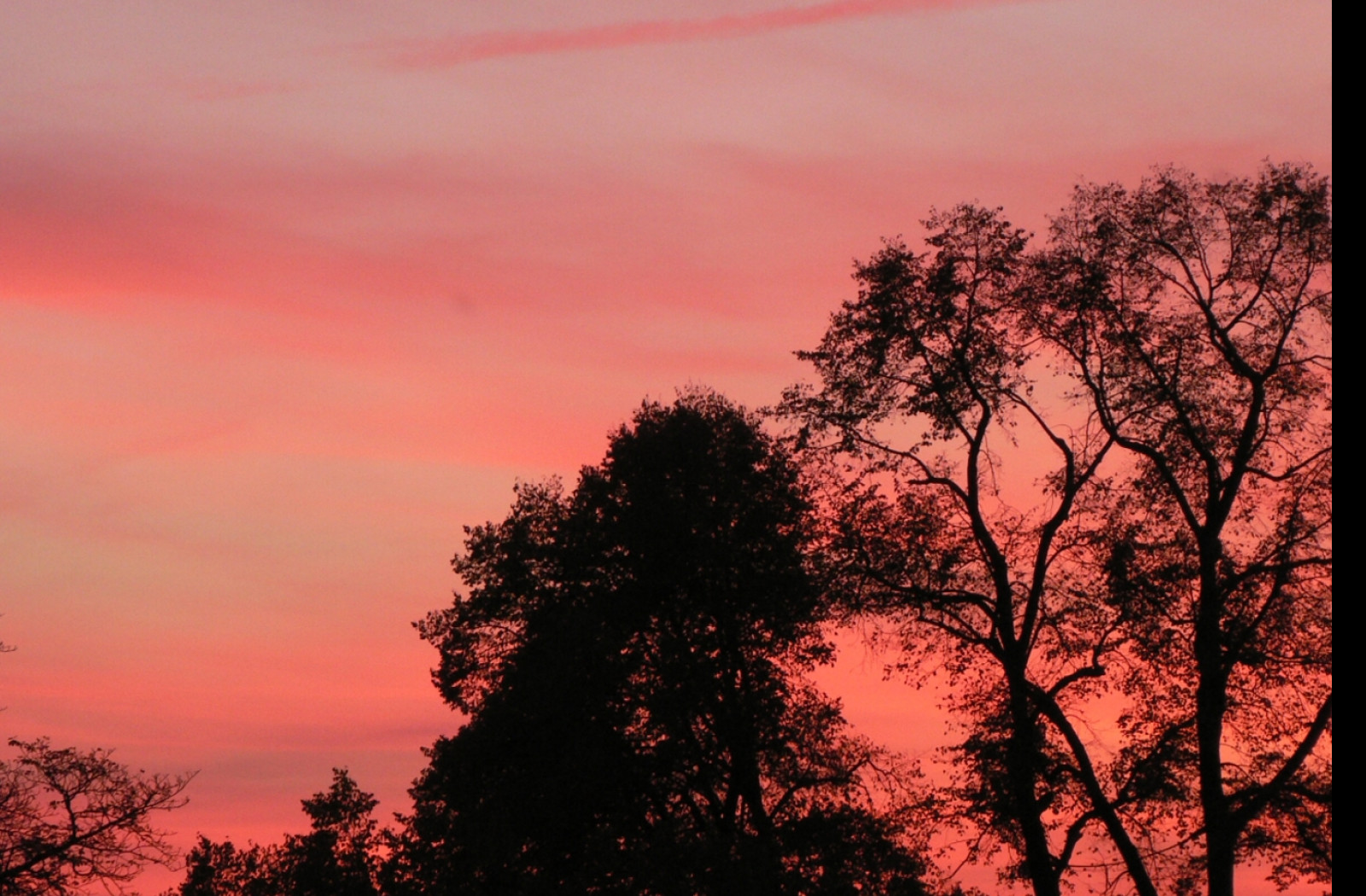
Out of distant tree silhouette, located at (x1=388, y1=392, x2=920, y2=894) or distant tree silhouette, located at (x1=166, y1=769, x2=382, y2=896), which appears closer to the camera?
distant tree silhouette, located at (x1=388, y1=392, x2=920, y2=894)

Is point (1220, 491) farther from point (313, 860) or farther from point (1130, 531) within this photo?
point (313, 860)

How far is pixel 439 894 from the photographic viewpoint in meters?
42.4

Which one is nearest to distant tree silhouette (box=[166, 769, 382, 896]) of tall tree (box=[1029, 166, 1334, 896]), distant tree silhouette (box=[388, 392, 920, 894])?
distant tree silhouette (box=[388, 392, 920, 894])

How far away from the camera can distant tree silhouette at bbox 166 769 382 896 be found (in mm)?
74375

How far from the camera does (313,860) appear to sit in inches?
3073

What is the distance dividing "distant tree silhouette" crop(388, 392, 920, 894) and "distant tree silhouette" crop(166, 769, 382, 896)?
19.9 metres

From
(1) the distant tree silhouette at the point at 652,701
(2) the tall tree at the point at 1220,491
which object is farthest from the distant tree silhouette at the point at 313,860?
(2) the tall tree at the point at 1220,491

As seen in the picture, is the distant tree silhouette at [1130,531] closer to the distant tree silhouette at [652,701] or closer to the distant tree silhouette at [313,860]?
the distant tree silhouette at [652,701]

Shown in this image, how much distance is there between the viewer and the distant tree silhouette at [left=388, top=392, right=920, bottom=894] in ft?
130

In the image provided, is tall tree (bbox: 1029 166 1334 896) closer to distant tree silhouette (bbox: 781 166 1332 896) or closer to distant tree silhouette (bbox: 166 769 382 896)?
distant tree silhouette (bbox: 781 166 1332 896)

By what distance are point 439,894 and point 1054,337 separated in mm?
23249

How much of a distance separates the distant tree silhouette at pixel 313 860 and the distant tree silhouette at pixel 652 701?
65.2 ft

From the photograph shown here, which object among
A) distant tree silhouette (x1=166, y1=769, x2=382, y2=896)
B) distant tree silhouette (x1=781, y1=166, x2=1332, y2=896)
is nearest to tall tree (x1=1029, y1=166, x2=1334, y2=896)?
distant tree silhouette (x1=781, y1=166, x2=1332, y2=896)
